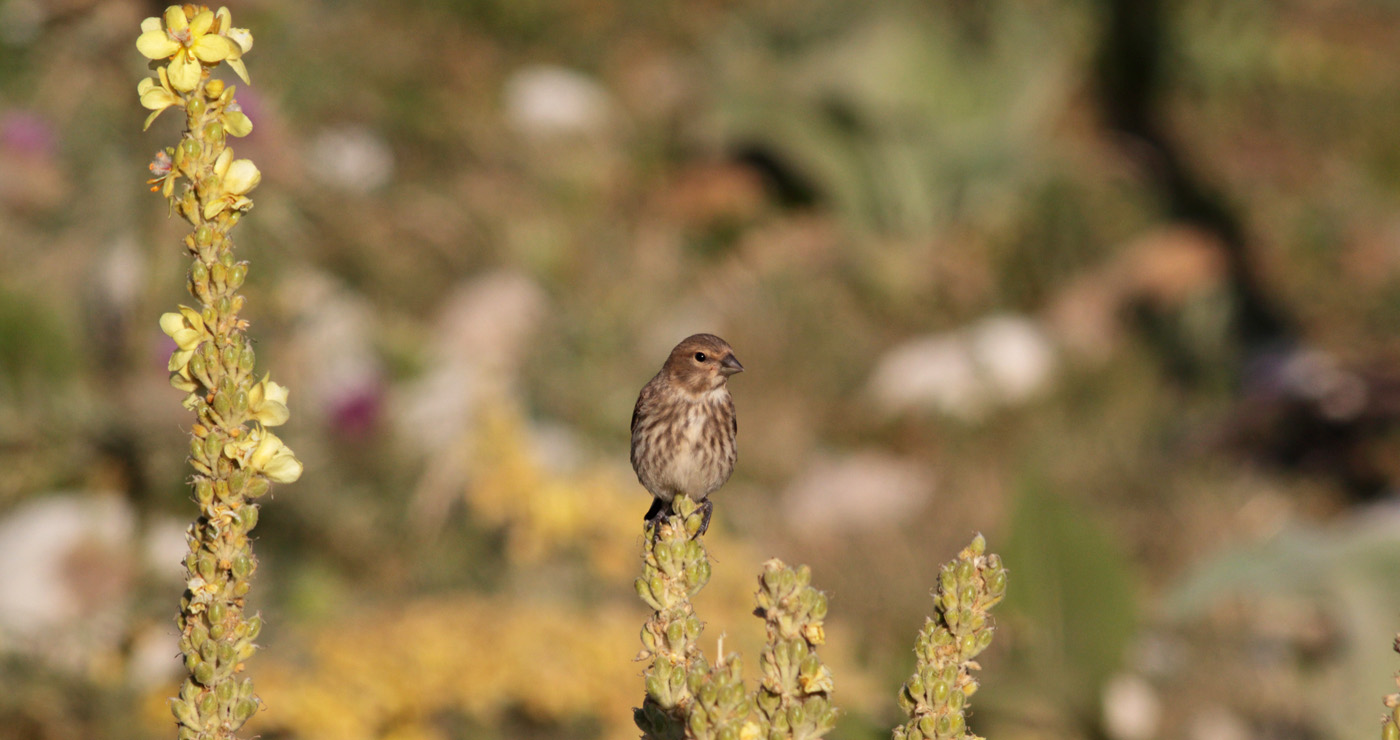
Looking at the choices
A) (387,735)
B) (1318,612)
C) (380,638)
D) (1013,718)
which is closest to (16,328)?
(380,638)

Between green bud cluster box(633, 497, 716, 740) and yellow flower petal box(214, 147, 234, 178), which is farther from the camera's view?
green bud cluster box(633, 497, 716, 740)

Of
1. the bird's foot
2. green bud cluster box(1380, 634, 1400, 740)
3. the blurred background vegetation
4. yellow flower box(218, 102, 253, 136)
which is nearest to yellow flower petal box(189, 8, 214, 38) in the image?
yellow flower box(218, 102, 253, 136)

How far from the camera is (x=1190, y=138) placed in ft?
51.6

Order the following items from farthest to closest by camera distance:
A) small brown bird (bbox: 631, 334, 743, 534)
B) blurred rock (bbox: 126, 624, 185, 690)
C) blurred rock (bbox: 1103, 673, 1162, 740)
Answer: blurred rock (bbox: 1103, 673, 1162, 740) → blurred rock (bbox: 126, 624, 185, 690) → small brown bird (bbox: 631, 334, 743, 534)

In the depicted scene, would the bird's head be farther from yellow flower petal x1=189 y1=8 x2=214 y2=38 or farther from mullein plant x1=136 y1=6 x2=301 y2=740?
yellow flower petal x1=189 y1=8 x2=214 y2=38

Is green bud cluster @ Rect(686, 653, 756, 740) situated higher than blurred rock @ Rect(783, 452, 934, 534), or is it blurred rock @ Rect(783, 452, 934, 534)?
blurred rock @ Rect(783, 452, 934, 534)

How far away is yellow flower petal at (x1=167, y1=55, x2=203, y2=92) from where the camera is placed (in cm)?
179

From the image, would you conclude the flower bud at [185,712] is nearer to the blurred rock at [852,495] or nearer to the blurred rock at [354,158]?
the blurred rock at [852,495]

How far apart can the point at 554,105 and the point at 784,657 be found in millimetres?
13597

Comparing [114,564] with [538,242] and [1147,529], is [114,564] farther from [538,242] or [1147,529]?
[1147,529]

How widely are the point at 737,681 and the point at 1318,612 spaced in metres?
8.55

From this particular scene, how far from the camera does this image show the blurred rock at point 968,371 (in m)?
12.1

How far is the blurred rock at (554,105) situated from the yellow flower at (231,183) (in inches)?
511

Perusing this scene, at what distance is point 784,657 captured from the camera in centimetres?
191
